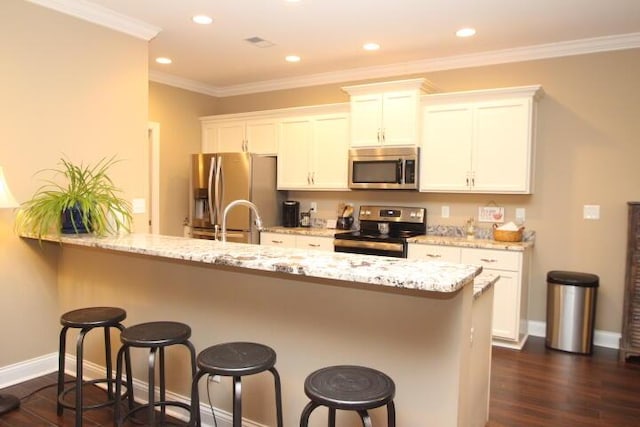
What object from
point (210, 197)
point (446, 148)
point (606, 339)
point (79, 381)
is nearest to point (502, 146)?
point (446, 148)

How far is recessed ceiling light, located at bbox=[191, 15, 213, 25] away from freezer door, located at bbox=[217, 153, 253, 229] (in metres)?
1.63

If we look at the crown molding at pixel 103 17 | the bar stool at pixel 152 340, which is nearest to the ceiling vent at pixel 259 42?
the crown molding at pixel 103 17

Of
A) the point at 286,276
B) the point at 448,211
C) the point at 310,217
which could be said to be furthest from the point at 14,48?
the point at 448,211

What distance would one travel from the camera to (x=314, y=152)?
198 inches

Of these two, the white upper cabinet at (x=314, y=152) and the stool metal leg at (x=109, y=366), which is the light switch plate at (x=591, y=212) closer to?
the white upper cabinet at (x=314, y=152)

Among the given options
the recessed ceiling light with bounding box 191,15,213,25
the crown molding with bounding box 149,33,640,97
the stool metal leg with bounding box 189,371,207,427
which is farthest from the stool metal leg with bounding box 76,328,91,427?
the crown molding with bounding box 149,33,640,97

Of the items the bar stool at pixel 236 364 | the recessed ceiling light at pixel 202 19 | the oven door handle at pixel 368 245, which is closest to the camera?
the bar stool at pixel 236 364

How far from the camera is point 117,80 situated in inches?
141

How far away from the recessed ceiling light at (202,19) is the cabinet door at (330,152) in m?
1.67

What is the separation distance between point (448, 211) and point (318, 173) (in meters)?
1.42

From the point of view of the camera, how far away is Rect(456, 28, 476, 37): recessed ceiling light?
12.1ft

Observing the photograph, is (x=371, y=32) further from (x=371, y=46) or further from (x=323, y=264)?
(x=323, y=264)

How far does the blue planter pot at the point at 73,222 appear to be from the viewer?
2844mm

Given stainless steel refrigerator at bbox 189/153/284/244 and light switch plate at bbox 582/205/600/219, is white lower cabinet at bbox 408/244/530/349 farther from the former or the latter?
stainless steel refrigerator at bbox 189/153/284/244
